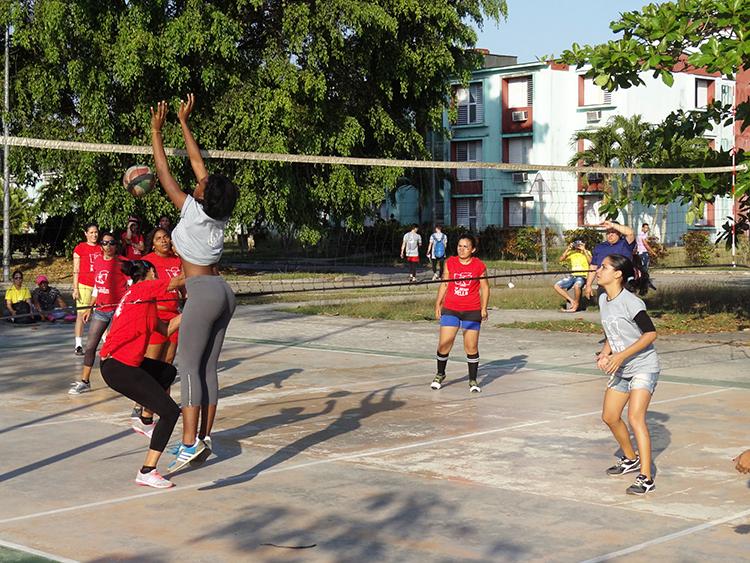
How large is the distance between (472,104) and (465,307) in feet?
161

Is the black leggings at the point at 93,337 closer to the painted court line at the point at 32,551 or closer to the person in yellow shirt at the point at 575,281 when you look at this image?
the painted court line at the point at 32,551

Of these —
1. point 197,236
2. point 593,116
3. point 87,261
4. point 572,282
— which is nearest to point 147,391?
point 197,236

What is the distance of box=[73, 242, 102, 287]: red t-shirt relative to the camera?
1379 cm

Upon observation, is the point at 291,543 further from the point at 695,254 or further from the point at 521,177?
the point at 521,177

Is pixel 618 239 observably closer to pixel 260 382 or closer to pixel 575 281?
pixel 260 382

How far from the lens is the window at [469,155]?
5938 cm

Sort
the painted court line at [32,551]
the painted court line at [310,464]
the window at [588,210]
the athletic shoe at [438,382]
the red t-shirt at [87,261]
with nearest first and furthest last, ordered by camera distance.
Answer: the painted court line at [32,551] → the painted court line at [310,464] → the athletic shoe at [438,382] → the red t-shirt at [87,261] → the window at [588,210]

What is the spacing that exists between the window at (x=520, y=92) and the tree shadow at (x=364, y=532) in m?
52.8

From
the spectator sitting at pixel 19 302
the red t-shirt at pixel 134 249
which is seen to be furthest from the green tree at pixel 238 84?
the red t-shirt at pixel 134 249

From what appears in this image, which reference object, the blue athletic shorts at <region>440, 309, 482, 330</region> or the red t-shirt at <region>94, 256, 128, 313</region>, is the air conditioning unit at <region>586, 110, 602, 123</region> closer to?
the blue athletic shorts at <region>440, 309, 482, 330</region>

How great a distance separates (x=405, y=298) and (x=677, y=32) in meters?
12.0

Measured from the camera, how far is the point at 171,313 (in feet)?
35.5

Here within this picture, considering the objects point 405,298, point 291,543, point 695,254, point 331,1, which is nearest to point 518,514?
point 291,543

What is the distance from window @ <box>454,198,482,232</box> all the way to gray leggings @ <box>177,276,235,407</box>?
1945 inches
